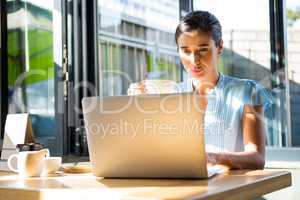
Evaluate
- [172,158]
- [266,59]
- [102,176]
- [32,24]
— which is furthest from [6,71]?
[172,158]

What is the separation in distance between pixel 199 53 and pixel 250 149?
433 millimetres

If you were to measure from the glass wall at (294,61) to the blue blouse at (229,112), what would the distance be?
760 millimetres

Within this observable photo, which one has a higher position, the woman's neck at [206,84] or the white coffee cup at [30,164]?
the woman's neck at [206,84]

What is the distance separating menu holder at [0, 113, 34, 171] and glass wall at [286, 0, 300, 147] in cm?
139

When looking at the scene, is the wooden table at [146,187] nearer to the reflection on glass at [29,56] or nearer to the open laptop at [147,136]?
the open laptop at [147,136]

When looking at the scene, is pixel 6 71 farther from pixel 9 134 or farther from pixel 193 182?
pixel 193 182

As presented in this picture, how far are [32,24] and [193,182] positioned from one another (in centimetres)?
218

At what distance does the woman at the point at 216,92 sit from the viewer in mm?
1649

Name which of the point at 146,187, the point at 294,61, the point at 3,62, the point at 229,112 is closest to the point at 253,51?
the point at 294,61

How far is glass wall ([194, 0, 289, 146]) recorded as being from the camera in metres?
2.43

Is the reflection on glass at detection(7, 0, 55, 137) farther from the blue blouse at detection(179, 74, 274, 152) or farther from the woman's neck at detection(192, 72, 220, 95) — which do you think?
the blue blouse at detection(179, 74, 274, 152)

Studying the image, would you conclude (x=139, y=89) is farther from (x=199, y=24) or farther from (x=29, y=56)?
(x=29, y=56)

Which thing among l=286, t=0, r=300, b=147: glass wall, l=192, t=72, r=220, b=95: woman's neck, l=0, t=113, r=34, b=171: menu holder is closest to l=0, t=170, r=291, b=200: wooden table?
l=0, t=113, r=34, b=171: menu holder

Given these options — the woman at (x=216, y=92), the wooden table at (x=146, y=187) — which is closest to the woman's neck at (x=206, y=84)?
the woman at (x=216, y=92)
